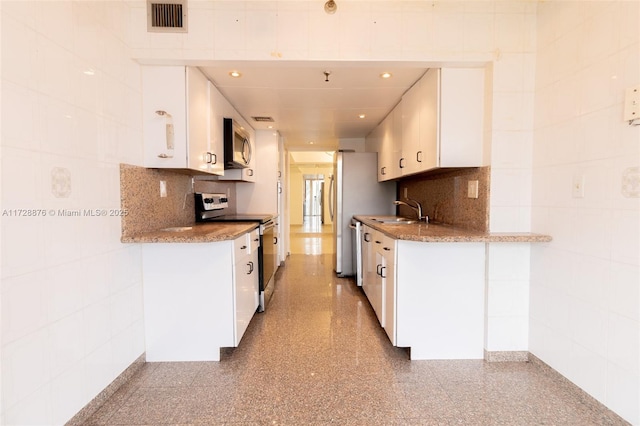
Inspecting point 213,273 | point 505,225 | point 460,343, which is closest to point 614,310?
point 505,225

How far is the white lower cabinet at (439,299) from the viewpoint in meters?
2.04

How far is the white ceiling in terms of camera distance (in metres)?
2.15

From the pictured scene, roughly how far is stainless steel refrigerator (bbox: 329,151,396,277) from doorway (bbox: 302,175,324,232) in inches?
287

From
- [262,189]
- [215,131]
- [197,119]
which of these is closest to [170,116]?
[197,119]

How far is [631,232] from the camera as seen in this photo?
138cm

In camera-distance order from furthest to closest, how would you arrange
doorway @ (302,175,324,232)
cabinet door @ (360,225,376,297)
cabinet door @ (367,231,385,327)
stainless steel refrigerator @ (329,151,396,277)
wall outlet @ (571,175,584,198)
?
doorway @ (302,175,324,232), stainless steel refrigerator @ (329,151,396,277), cabinet door @ (360,225,376,297), cabinet door @ (367,231,385,327), wall outlet @ (571,175,584,198)

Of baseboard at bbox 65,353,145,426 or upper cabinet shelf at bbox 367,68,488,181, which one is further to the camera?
upper cabinet shelf at bbox 367,68,488,181

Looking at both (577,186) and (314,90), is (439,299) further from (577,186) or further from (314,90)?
(314,90)

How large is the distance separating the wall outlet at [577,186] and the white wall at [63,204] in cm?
258

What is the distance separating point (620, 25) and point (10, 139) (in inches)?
105

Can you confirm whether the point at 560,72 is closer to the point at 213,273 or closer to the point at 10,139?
the point at 213,273

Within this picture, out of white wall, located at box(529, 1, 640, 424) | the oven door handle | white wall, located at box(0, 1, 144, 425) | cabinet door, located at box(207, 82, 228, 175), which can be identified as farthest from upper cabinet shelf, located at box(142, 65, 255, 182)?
white wall, located at box(529, 1, 640, 424)

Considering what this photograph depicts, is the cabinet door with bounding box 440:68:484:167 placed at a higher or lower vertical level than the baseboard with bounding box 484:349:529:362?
higher

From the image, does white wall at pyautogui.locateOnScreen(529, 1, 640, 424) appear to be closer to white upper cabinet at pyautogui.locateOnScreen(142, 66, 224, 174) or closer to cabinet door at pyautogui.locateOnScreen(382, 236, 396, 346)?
cabinet door at pyautogui.locateOnScreen(382, 236, 396, 346)
